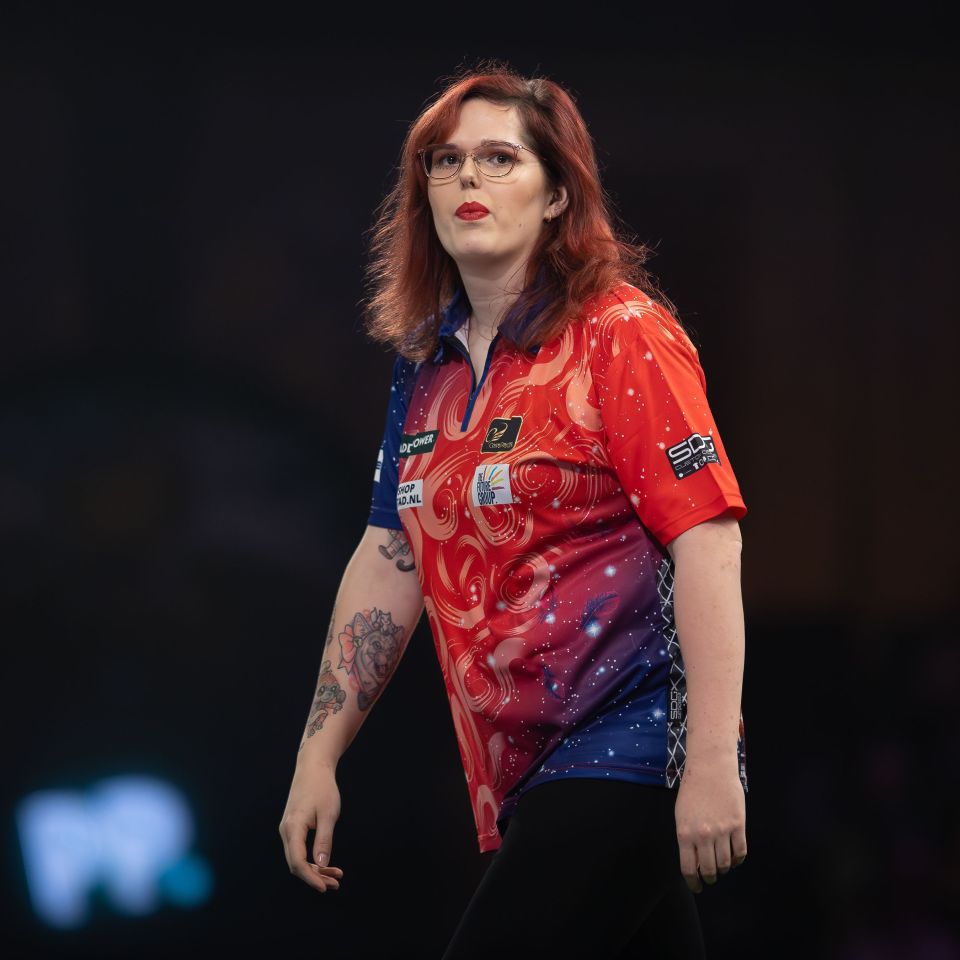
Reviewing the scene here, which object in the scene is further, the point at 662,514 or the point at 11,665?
the point at 11,665

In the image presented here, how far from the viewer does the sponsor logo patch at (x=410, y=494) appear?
75.5 inches

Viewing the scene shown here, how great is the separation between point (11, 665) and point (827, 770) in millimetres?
1839

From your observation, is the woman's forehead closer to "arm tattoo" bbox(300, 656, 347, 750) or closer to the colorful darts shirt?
the colorful darts shirt

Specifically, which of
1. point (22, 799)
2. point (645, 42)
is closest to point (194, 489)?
point (22, 799)

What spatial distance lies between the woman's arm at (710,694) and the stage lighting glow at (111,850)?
1.95m

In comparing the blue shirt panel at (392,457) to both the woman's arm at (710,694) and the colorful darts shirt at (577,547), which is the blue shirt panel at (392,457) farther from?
the woman's arm at (710,694)

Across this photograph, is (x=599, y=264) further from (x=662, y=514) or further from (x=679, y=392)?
(x=662, y=514)

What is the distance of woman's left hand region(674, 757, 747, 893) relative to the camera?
1.61 metres

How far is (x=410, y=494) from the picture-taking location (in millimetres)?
1936

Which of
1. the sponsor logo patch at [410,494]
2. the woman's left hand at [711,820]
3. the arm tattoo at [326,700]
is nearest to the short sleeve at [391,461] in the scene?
the sponsor logo patch at [410,494]

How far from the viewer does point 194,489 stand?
11.1ft

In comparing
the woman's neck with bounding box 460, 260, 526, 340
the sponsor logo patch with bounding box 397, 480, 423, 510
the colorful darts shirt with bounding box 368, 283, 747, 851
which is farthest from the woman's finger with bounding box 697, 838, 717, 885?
the woman's neck with bounding box 460, 260, 526, 340

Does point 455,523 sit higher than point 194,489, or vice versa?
point 455,523

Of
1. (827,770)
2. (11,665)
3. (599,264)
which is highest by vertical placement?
(599,264)
